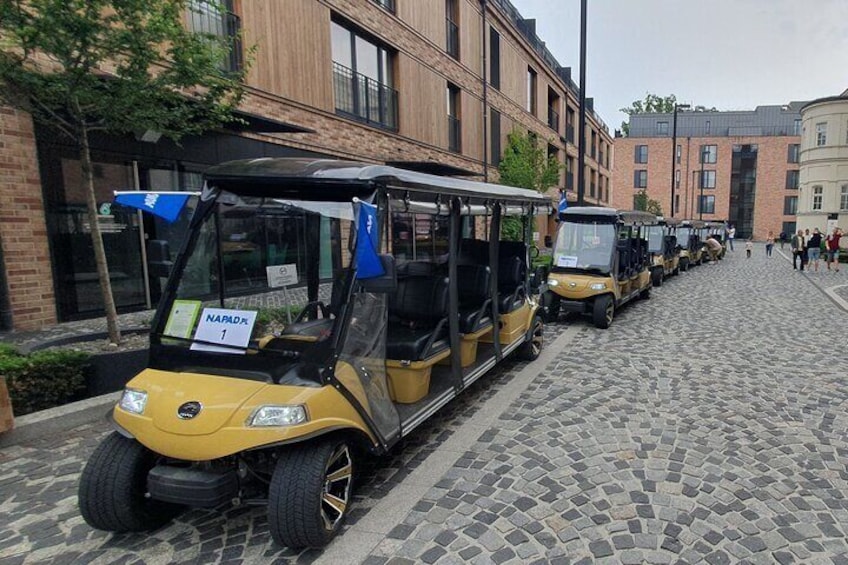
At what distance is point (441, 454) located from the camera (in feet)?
13.4

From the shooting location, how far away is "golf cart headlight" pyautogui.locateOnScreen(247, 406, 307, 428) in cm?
267

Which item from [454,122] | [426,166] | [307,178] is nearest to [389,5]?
[426,166]

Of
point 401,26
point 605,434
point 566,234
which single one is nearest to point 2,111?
point 605,434

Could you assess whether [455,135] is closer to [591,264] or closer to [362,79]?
[362,79]

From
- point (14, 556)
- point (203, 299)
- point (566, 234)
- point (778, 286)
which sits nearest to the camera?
point (14, 556)

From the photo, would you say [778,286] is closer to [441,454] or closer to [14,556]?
[441,454]

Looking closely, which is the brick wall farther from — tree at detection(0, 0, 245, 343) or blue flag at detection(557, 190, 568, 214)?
blue flag at detection(557, 190, 568, 214)

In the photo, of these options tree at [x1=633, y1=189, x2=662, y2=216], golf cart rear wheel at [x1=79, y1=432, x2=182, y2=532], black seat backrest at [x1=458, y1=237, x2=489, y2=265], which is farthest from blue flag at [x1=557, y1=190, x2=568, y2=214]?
tree at [x1=633, y1=189, x2=662, y2=216]

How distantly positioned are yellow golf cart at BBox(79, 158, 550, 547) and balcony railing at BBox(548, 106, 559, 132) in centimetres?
2797

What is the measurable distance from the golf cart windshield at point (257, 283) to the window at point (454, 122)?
49.8 feet

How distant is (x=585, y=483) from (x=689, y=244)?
20.8 metres

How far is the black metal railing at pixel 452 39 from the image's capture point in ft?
58.6

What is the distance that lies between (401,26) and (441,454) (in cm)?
1366

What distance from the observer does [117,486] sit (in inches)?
112
